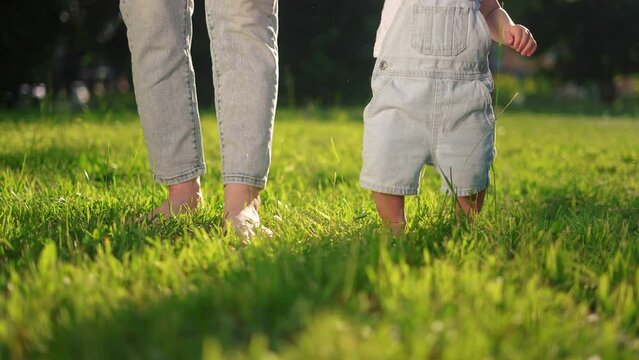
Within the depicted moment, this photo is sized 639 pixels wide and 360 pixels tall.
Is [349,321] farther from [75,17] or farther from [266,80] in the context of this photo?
[75,17]

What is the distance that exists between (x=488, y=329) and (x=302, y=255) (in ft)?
2.33

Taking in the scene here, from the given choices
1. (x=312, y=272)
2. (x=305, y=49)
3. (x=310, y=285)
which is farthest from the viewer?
(x=305, y=49)

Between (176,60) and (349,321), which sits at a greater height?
(176,60)

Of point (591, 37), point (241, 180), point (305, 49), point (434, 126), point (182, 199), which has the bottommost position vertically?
point (591, 37)

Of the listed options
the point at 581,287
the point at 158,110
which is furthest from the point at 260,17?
the point at 581,287

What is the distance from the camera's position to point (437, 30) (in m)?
2.59

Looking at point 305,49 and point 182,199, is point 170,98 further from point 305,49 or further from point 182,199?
point 305,49

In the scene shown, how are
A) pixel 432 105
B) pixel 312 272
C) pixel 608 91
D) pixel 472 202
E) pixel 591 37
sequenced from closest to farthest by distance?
pixel 312 272 → pixel 432 105 → pixel 472 202 → pixel 591 37 → pixel 608 91

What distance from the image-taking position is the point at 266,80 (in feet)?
9.27

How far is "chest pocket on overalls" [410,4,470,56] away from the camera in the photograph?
8.47 feet

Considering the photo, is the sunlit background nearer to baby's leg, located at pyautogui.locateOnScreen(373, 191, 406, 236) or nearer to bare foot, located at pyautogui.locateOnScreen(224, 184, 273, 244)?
bare foot, located at pyautogui.locateOnScreen(224, 184, 273, 244)

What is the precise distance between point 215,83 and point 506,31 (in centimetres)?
103

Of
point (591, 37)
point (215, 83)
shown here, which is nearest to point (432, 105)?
point (215, 83)

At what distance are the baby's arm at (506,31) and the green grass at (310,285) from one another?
0.57 m
